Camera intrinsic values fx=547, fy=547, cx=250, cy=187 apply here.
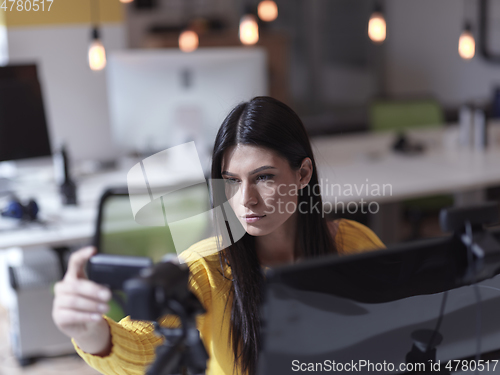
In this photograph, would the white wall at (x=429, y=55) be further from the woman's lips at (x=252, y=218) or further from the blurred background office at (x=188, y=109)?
the woman's lips at (x=252, y=218)

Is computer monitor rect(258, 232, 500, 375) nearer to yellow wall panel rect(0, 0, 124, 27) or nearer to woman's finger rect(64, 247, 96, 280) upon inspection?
woman's finger rect(64, 247, 96, 280)

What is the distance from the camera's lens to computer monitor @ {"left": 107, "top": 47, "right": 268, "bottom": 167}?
2521mm

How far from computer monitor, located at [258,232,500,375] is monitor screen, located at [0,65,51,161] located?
6.66 feet

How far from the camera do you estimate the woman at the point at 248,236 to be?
89 cm

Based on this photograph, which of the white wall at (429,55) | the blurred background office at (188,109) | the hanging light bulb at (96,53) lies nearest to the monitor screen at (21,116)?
the blurred background office at (188,109)

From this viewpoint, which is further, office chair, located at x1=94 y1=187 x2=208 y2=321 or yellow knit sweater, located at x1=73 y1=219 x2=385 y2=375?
office chair, located at x1=94 y1=187 x2=208 y2=321

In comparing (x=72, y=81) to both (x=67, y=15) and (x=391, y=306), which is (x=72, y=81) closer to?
(x=67, y=15)

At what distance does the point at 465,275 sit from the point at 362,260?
0.16 meters

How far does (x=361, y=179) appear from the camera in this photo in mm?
2646

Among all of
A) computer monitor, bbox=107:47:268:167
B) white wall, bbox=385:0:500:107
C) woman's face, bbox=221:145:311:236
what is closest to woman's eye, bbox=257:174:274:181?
woman's face, bbox=221:145:311:236

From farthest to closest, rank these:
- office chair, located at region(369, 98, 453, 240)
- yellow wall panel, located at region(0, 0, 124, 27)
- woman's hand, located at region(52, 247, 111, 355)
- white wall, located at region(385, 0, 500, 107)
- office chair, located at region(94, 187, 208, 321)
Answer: white wall, located at region(385, 0, 500, 107) → office chair, located at region(369, 98, 453, 240) → yellow wall panel, located at region(0, 0, 124, 27) → office chair, located at region(94, 187, 208, 321) → woman's hand, located at region(52, 247, 111, 355)

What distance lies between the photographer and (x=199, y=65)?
2.59m

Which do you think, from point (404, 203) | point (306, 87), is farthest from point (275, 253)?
point (306, 87)

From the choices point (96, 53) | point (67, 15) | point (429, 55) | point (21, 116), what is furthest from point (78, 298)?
point (429, 55)
